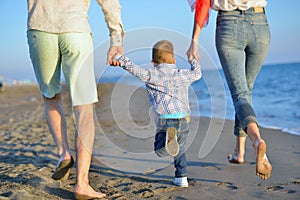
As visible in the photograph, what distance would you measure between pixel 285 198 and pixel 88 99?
1583mm

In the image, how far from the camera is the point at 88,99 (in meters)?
2.64

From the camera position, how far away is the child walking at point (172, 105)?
9.64ft

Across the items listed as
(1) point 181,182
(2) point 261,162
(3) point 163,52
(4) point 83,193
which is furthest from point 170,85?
Answer: (4) point 83,193

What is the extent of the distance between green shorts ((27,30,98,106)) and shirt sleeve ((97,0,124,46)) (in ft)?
0.60

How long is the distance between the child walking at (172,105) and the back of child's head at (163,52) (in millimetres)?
61

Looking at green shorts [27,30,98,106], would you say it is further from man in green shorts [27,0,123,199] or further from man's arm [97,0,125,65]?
man's arm [97,0,125,65]

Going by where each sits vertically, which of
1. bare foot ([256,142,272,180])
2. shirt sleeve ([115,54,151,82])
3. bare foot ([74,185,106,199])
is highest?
shirt sleeve ([115,54,151,82])

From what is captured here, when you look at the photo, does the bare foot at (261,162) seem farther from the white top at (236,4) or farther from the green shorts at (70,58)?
the green shorts at (70,58)

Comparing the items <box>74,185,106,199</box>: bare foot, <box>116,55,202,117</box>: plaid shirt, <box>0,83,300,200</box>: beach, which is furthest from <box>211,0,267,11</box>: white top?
<box>74,185,106,199</box>: bare foot

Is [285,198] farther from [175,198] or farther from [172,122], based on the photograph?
[172,122]

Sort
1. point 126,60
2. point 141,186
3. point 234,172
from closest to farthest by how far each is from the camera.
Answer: point 126,60, point 141,186, point 234,172

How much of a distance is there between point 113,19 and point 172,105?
0.86 m

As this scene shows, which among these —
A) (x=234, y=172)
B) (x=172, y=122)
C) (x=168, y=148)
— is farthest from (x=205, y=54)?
(x=234, y=172)

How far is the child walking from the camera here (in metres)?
2.94
